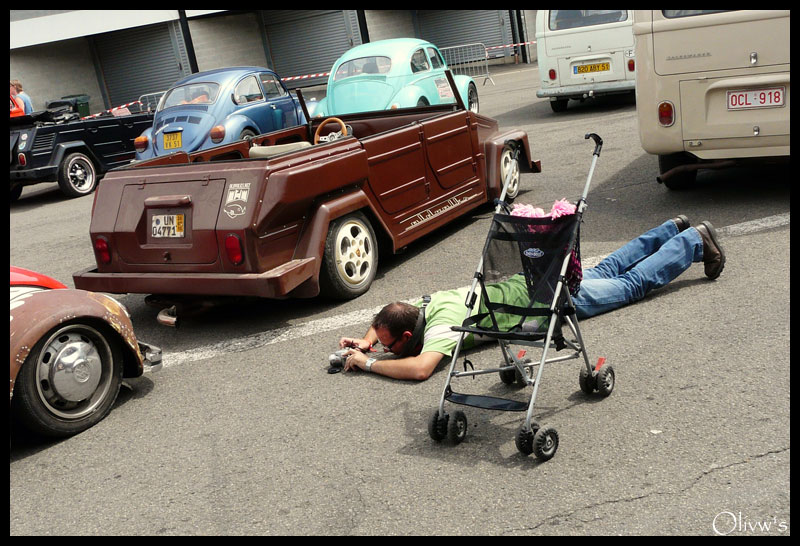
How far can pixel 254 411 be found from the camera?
4.90 m

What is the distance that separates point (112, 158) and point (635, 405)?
1222 cm

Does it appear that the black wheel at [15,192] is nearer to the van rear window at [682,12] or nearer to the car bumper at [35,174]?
the car bumper at [35,174]

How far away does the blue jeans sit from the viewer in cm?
561

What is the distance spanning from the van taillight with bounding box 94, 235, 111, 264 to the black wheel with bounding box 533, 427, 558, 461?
3.97m

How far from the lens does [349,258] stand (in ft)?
21.8

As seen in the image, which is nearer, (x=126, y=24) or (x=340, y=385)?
(x=340, y=385)

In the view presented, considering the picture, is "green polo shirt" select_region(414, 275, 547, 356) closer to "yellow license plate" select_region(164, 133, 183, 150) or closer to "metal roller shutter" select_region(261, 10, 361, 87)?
"yellow license plate" select_region(164, 133, 183, 150)

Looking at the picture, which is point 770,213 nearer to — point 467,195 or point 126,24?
point 467,195

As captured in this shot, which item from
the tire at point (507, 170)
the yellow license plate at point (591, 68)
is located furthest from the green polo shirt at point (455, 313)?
the yellow license plate at point (591, 68)

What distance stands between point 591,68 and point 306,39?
2080cm

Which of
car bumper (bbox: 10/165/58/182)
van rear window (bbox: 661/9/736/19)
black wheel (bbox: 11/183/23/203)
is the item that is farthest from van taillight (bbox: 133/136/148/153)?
van rear window (bbox: 661/9/736/19)

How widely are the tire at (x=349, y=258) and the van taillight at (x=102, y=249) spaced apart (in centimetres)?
164

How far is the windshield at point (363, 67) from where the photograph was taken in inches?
578

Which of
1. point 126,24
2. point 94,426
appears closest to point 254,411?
point 94,426
